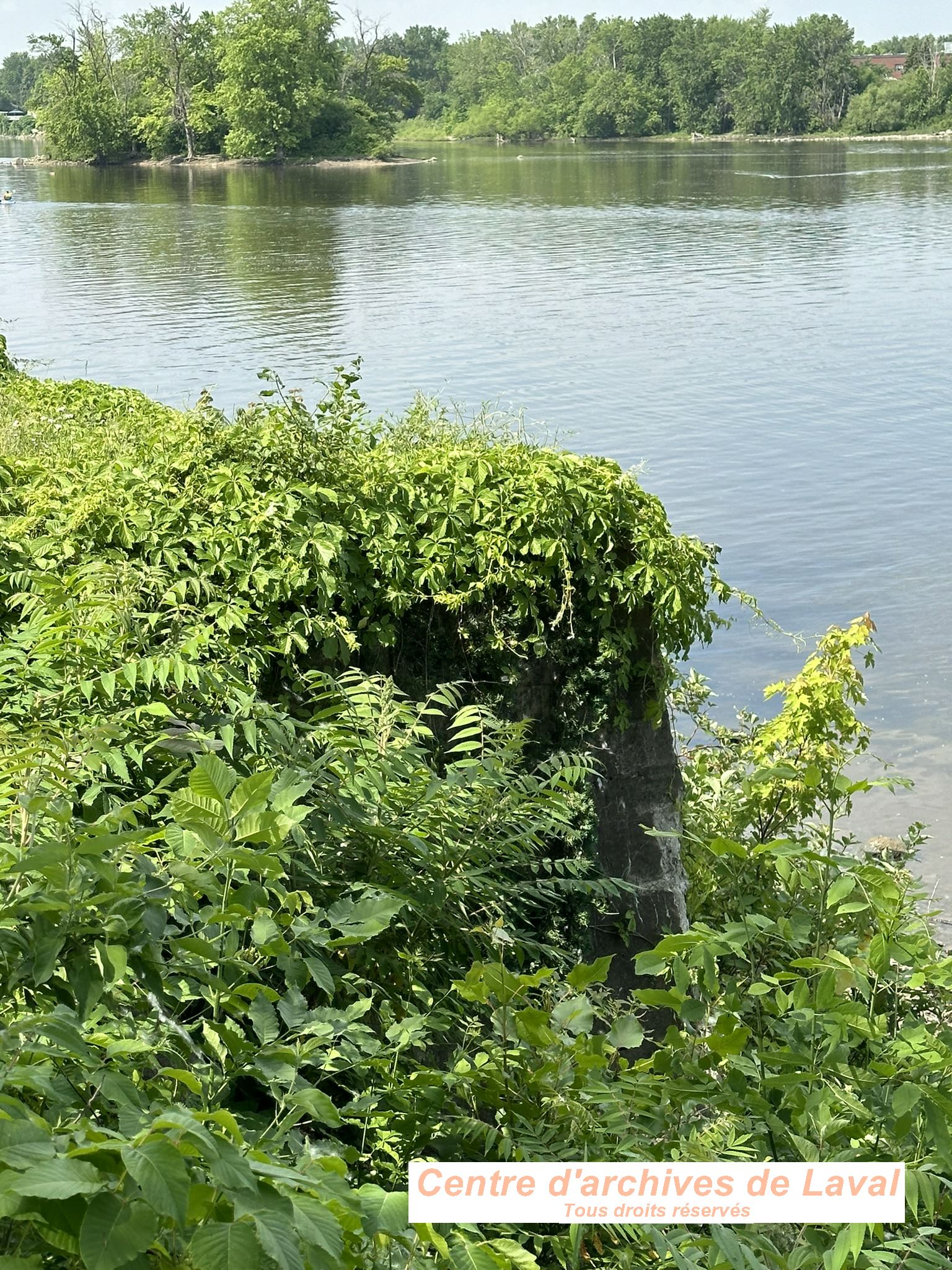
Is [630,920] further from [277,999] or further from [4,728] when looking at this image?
[277,999]

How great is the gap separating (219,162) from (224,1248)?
10811 cm

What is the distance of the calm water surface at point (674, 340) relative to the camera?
652 inches

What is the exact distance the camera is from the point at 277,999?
88.5 inches

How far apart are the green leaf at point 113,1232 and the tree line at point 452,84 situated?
106 metres

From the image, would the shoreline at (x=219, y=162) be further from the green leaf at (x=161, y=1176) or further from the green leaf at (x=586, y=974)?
the green leaf at (x=161, y=1176)

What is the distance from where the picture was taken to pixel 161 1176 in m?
1.41

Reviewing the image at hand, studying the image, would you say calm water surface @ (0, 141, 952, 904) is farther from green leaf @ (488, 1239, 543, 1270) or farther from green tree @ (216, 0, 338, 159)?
green tree @ (216, 0, 338, 159)

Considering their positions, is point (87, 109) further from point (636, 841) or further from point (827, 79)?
point (636, 841)

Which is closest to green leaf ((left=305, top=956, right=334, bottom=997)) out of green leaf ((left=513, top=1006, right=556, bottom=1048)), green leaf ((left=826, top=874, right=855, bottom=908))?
green leaf ((left=513, top=1006, right=556, bottom=1048))

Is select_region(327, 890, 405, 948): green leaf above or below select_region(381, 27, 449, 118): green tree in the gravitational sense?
below

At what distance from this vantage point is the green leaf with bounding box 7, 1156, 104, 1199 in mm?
1356

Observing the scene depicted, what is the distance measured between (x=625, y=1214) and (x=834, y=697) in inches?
212

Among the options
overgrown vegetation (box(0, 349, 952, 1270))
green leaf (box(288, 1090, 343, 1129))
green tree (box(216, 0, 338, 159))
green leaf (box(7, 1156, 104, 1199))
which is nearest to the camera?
green leaf (box(7, 1156, 104, 1199))

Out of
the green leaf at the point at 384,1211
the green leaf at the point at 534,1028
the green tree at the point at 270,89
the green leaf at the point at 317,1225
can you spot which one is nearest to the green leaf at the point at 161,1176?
the green leaf at the point at 317,1225
